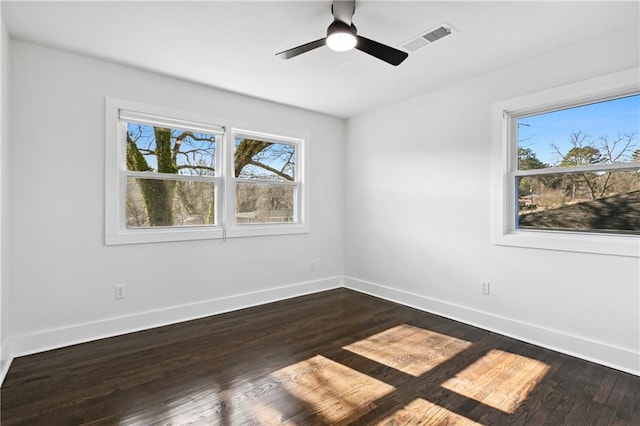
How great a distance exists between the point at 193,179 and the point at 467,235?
118 inches

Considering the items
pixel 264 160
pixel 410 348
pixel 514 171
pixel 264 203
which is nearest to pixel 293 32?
pixel 264 160

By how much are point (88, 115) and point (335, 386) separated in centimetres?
306

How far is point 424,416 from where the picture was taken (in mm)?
A: 1881

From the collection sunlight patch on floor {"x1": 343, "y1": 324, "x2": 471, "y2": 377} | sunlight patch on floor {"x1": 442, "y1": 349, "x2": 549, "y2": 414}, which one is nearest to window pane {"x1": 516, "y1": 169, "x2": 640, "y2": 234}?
sunlight patch on floor {"x1": 442, "y1": 349, "x2": 549, "y2": 414}

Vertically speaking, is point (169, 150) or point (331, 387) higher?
point (169, 150)

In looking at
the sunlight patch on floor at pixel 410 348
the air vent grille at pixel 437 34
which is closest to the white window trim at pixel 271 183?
the sunlight patch on floor at pixel 410 348

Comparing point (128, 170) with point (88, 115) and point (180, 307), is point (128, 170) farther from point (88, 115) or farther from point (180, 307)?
point (180, 307)

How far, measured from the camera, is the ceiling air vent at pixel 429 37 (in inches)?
95.3

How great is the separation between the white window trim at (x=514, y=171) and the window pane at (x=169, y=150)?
3025 mm

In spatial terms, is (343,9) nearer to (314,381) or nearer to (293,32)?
(293,32)

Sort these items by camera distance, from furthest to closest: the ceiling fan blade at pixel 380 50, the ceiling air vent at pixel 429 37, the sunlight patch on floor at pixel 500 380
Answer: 1. the ceiling air vent at pixel 429 37
2. the ceiling fan blade at pixel 380 50
3. the sunlight patch on floor at pixel 500 380

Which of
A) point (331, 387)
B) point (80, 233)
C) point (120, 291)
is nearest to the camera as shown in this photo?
point (331, 387)

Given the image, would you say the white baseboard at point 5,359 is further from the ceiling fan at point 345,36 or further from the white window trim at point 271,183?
the ceiling fan at point 345,36

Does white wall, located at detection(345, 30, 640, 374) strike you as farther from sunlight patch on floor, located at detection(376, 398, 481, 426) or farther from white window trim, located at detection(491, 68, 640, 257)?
sunlight patch on floor, located at detection(376, 398, 481, 426)
